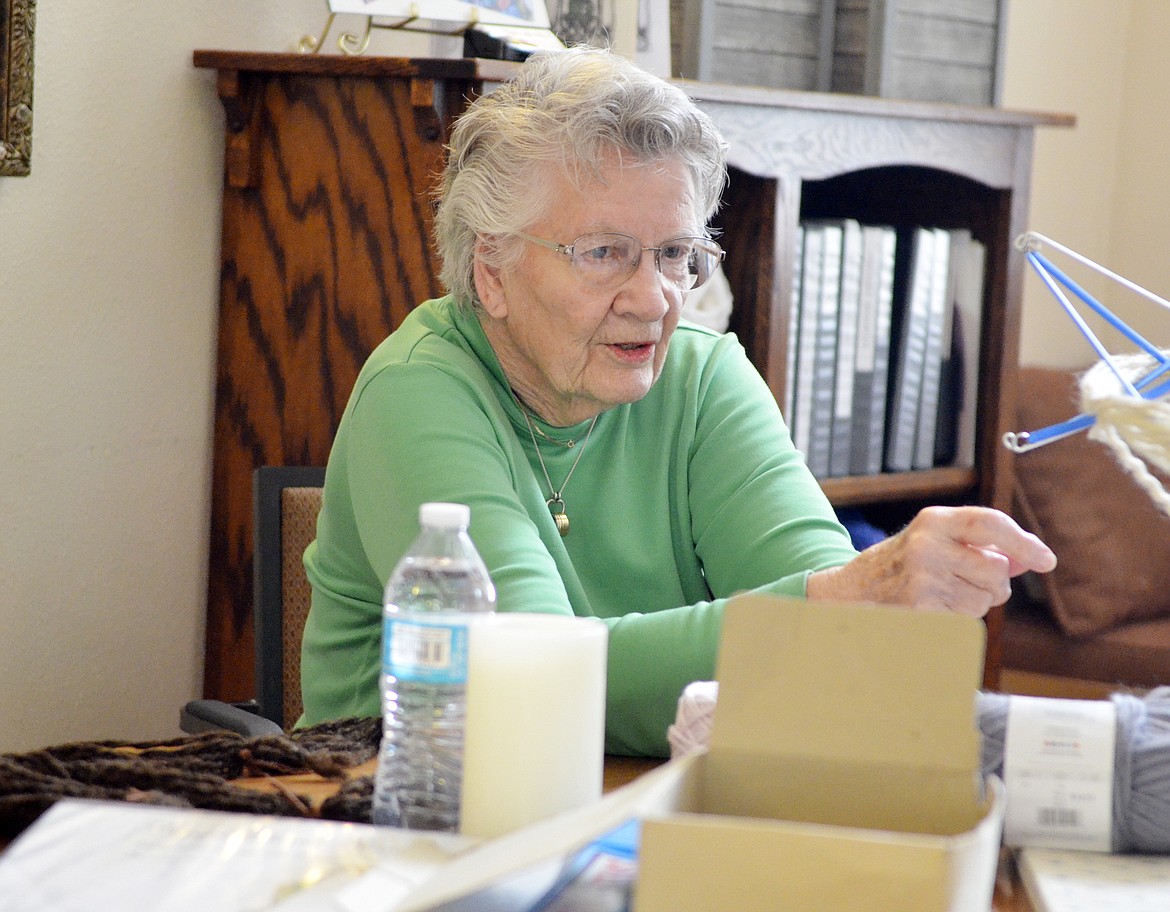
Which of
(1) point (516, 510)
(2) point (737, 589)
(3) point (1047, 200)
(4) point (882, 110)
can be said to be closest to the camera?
(1) point (516, 510)

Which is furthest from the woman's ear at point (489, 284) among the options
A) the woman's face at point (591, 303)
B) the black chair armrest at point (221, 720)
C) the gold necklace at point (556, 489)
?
the black chair armrest at point (221, 720)

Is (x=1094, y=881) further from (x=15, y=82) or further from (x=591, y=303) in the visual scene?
(x=15, y=82)

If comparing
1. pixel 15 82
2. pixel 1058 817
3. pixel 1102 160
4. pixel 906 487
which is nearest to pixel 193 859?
pixel 1058 817

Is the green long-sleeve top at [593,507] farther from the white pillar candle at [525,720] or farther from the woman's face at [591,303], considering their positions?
the white pillar candle at [525,720]

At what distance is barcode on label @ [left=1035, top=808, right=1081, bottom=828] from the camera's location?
2.70 ft

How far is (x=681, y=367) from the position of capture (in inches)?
63.4

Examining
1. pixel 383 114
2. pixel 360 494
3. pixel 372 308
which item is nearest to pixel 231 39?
pixel 383 114

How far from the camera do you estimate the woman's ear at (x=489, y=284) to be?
1515mm

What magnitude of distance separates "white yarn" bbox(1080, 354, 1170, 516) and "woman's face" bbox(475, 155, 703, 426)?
1.96 ft

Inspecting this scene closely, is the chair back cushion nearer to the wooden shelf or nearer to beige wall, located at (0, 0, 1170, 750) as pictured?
beige wall, located at (0, 0, 1170, 750)

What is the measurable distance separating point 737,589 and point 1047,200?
206 centimetres

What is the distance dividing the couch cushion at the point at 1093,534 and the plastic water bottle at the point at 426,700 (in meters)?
2.07

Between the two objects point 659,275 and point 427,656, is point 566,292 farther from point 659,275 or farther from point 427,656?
point 427,656

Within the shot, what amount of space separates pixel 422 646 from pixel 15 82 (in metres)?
1.12
